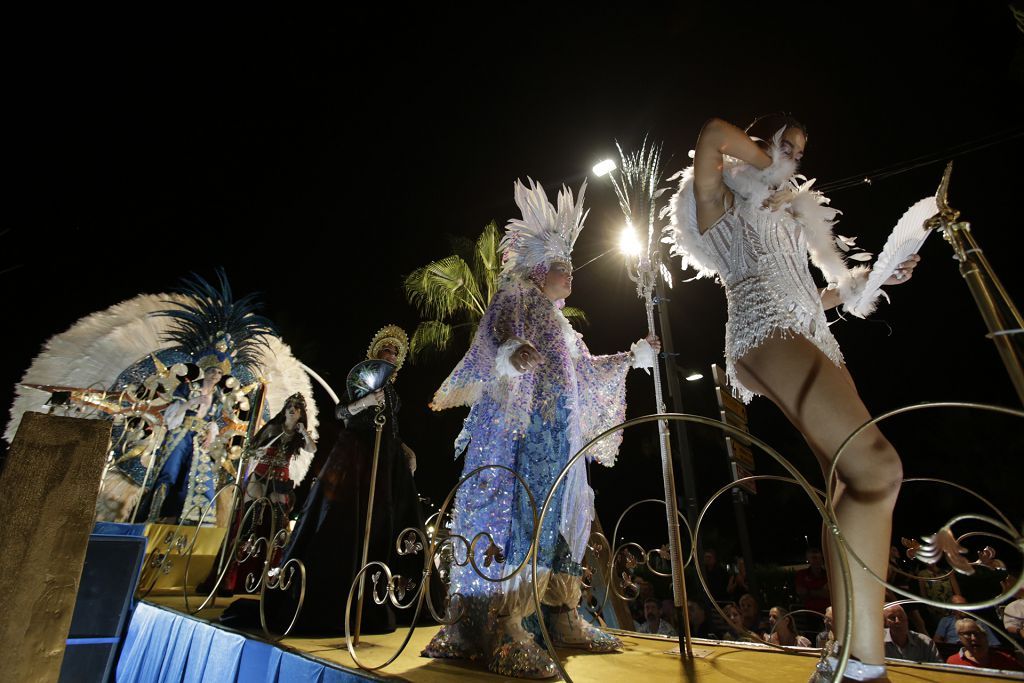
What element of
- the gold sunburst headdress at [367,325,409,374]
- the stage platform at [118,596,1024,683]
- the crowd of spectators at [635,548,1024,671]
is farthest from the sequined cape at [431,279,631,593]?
the gold sunburst headdress at [367,325,409,374]

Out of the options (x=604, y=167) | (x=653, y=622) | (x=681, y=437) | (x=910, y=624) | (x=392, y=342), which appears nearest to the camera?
(x=910, y=624)

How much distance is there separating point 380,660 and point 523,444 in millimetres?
1200

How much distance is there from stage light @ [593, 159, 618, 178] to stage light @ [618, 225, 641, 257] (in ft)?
2.32

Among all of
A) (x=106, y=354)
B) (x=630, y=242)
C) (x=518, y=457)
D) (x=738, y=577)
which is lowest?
(x=738, y=577)

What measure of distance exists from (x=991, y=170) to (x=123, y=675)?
9796 mm

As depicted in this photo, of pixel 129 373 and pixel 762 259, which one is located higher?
pixel 129 373

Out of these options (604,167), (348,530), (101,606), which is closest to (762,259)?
(604,167)

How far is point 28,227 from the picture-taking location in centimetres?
888

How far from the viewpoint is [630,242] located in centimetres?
367

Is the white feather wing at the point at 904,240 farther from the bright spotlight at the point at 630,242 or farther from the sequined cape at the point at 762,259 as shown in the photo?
the bright spotlight at the point at 630,242

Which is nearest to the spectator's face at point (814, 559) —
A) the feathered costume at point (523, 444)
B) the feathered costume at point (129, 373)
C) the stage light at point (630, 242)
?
the feathered costume at point (523, 444)

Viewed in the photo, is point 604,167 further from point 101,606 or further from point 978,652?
point 101,606

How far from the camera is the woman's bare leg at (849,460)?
4.84 feet

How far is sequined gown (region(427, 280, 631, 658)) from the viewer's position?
241cm
